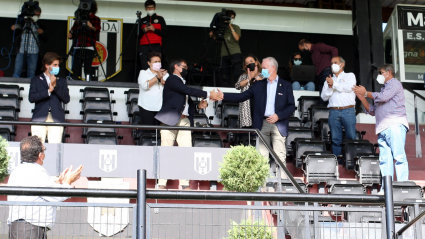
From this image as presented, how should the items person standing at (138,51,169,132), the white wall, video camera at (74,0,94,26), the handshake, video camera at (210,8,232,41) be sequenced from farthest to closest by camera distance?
the white wall
video camera at (210,8,232,41)
video camera at (74,0,94,26)
person standing at (138,51,169,132)
the handshake

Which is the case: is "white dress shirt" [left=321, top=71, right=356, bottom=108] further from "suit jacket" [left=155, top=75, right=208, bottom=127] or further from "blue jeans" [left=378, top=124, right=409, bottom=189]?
"suit jacket" [left=155, top=75, right=208, bottom=127]

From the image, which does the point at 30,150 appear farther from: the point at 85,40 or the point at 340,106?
the point at 85,40

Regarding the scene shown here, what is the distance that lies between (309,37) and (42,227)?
35.7 ft

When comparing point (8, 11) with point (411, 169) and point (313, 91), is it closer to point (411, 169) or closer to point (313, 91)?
point (313, 91)

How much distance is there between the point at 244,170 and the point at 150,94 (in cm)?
234

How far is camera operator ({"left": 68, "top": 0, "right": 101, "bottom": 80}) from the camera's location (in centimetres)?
1061

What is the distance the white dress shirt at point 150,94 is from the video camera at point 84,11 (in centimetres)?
275

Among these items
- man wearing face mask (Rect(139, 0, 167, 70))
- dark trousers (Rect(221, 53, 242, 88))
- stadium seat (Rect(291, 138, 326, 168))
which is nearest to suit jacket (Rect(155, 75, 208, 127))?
stadium seat (Rect(291, 138, 326, 168))

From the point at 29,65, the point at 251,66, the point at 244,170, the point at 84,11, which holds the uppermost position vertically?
the point at 84,11

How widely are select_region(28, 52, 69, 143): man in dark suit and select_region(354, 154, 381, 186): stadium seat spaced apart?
12.4ft

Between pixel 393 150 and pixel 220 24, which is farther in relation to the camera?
pixel 220 24

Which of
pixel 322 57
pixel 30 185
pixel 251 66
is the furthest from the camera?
pixel 322 57

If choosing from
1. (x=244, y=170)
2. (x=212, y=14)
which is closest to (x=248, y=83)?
(x=244, y=170)

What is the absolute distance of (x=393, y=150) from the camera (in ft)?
24.3
